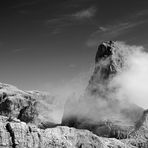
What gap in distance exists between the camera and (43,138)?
598 ft

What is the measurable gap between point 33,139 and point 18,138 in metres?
7.22

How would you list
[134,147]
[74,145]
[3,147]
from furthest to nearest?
[134,147] < [74,145] < [3,147]

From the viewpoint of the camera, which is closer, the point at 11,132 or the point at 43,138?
the point at 11,132

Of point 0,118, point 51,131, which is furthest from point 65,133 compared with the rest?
point 0,118

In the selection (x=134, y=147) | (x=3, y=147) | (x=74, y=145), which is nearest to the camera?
(x=3, y=147)

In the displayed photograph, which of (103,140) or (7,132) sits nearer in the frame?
(7,132)

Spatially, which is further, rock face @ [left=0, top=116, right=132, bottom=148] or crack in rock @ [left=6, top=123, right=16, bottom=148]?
rock face @ [left=0, top=116, right=132, bottom=148]

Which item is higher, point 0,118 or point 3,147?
point 0,118

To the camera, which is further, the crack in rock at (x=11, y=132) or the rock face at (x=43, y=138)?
the rock face at (x=43, y=138)

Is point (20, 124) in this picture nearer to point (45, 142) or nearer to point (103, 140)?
point (45, 142)

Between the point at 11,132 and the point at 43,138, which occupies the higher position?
the point at 11,132

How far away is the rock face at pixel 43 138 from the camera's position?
176 m

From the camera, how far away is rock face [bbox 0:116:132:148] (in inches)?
6939

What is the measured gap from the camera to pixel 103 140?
640ft
